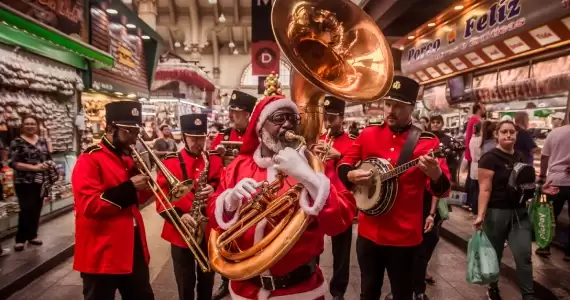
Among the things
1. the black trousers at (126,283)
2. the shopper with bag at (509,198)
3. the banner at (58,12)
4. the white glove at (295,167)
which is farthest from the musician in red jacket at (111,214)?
the banner at (58,12)

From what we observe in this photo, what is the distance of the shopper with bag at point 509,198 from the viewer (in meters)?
3.79

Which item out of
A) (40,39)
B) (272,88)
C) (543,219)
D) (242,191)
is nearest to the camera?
(242,191)

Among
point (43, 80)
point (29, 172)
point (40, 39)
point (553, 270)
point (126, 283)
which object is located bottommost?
point (553, 270)

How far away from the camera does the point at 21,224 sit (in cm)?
560

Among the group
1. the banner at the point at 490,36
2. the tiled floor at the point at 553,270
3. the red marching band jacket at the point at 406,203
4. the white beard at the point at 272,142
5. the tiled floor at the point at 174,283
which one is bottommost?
the tiled floor at the point at 174,283

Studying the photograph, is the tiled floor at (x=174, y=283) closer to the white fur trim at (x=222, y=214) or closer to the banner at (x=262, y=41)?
the white fur trim at (x=222, y=214)

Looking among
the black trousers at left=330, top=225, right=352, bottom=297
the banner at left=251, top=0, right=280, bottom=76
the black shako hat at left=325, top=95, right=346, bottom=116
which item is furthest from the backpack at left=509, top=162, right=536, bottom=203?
the banner at left=251, top=0, right=280, bottom=76

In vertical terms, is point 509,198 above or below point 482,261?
above

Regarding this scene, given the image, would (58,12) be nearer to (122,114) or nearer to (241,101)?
(241,101)

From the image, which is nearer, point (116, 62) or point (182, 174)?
A: point (182, 174)

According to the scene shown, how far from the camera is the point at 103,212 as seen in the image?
268 centimetres

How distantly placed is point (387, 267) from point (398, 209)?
0.49 m

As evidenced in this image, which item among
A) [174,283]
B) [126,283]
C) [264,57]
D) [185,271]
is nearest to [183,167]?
[185,271]

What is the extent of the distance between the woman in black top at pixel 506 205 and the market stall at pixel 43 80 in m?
5.80
